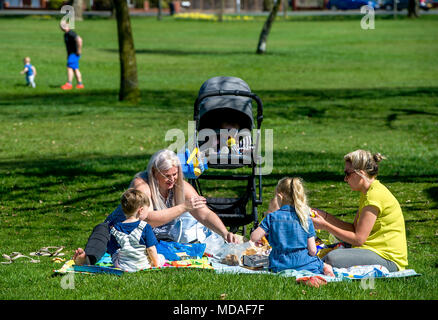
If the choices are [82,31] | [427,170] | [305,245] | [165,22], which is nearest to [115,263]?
[305,245]

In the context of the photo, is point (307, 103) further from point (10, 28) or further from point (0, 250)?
point (10, 28)

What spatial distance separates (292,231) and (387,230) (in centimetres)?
96

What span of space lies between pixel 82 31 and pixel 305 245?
46242 mm

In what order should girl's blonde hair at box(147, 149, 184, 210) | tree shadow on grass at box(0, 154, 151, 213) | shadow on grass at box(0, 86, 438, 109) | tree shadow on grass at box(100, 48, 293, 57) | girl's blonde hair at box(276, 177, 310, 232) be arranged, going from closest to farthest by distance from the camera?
girl's blonde hair at box(276, 177, 310, 232)
girl's blonde hair at box(147, 149, 184, 210)
tree shadow on grass at box(0, 154, 151, 213)
shadow on grass at box(0, 86, 438, 109)
tree shadow on grass at box(100, 48, 293, 57)

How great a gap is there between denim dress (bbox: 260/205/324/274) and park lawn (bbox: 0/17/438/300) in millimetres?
256

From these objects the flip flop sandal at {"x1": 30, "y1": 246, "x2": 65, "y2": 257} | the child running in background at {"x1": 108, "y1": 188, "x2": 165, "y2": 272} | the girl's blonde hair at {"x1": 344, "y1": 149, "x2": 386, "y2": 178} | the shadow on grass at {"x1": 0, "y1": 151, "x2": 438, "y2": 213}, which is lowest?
the shadow on grass at {"x1": 0, "y1": 151, "x2": 438, "y2": 213}

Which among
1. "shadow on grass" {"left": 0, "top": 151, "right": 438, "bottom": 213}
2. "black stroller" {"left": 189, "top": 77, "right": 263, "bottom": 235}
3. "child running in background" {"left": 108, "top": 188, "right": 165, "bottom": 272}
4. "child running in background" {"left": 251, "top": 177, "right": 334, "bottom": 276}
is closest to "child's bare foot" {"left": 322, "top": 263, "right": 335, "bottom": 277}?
"child running in background" {"left": 251, "top": 177, "right": 334, "bottom": 276}

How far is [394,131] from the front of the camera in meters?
17.7

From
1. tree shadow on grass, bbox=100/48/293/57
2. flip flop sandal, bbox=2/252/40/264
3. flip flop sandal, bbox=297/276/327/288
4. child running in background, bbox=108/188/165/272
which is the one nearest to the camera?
flip flop sandal, bbox=297/276/327/288

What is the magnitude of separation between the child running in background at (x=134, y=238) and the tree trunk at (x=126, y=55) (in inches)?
541

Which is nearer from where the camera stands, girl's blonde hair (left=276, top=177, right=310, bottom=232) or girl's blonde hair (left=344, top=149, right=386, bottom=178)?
girl's blonde hair (left=276, top=177, right=310, bottom=232)

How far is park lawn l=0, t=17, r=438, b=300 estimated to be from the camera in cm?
623

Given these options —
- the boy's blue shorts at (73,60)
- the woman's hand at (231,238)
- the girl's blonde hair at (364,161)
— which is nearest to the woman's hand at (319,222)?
the girl's blonde hair at (364,161)

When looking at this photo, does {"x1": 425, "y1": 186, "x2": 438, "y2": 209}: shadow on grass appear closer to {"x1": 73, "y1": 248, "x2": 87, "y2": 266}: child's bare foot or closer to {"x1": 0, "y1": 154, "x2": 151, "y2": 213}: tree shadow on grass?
{"x1": 0, "y1": 154, "x2": 151, "y2": 213}: tree shadow on grass
